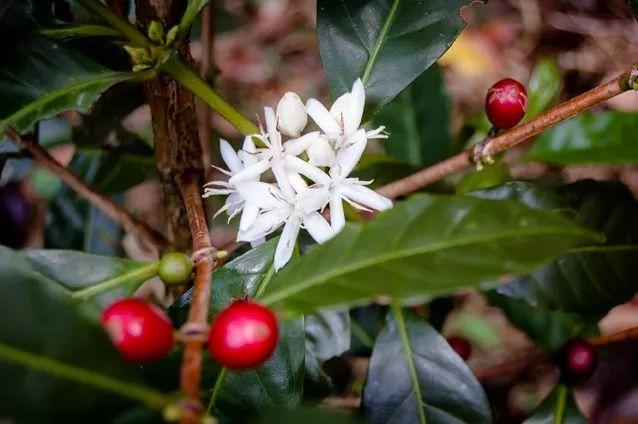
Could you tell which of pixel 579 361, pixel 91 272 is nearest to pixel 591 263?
pixel 579 361

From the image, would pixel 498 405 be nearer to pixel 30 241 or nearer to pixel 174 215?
pixel 174 215

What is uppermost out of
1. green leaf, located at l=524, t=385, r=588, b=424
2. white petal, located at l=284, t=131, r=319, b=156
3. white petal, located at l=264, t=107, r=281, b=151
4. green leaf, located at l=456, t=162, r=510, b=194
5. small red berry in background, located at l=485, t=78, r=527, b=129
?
white petal, located at l=264, t=107, r=281, b=151

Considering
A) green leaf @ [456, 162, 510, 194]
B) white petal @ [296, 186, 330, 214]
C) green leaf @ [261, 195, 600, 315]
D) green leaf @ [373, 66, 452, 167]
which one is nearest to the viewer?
green leaf @ [261, 195, 600, 315]

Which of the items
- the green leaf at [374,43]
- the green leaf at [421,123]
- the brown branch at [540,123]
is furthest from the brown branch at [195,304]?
the green leaf at [421,123]

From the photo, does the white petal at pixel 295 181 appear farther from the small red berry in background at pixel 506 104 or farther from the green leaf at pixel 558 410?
the green leaf at pixel 558 410

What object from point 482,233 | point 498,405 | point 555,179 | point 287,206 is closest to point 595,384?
point 498,405

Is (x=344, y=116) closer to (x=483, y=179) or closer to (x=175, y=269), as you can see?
(x=175, y=269)

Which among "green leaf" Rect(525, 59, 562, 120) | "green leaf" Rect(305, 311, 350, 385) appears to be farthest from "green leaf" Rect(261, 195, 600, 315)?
→ "green leaf" Rect(525, 59, 562, 120)

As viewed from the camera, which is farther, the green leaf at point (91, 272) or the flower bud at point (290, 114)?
the flower bud at point (290, 114)

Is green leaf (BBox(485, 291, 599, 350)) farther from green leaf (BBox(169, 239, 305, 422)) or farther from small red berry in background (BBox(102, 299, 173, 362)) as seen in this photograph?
small red berry in background (BBox(102, 299, 173, 362))
